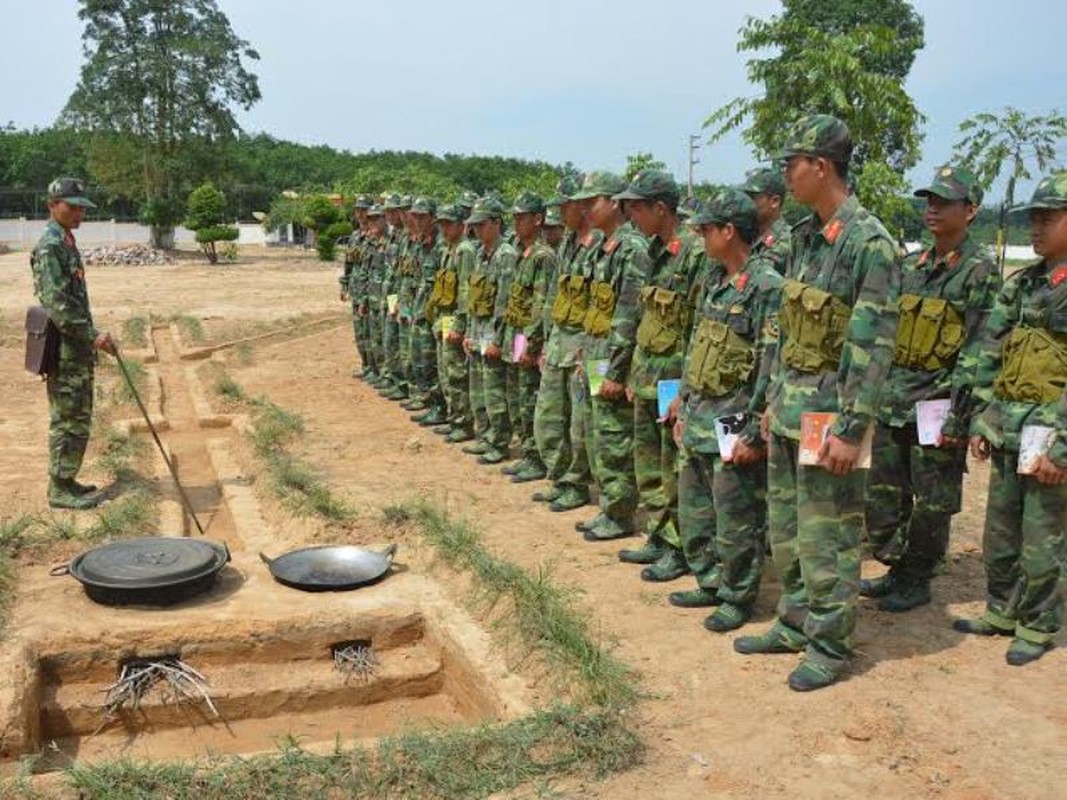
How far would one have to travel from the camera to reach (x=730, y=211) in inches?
179

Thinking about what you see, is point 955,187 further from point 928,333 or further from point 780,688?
point 780,688

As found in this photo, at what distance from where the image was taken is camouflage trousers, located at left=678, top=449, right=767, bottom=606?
4543 millimetres

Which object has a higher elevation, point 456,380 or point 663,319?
point 663,319

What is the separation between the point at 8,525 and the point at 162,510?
1012 millimetres

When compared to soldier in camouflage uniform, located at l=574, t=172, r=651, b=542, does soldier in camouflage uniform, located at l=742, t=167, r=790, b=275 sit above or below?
above

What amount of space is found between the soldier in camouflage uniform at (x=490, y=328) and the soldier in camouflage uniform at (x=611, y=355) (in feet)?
5.82

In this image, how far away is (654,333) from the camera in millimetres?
5480

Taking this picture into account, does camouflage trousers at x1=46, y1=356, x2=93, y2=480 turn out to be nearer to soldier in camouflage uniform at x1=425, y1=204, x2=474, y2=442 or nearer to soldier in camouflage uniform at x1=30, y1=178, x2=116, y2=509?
soldier in camouflage uniform at x1=30, y1=178, x2=116, y2=509

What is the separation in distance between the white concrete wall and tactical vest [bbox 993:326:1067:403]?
4773 centimetres

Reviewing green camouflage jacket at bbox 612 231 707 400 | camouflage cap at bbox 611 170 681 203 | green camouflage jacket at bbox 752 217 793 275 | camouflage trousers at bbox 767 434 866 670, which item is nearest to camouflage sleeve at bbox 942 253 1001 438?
green camouflage jacket at bbox 752 217 793 275

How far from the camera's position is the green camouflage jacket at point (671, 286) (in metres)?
5.33

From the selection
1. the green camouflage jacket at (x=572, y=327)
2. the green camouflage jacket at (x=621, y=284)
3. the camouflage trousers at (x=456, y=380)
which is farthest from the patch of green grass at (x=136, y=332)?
the green camouflage jacket at (x=621, y=284)

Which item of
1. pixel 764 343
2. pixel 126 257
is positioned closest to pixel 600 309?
pixel 764 343

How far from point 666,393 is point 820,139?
1.81 metres
